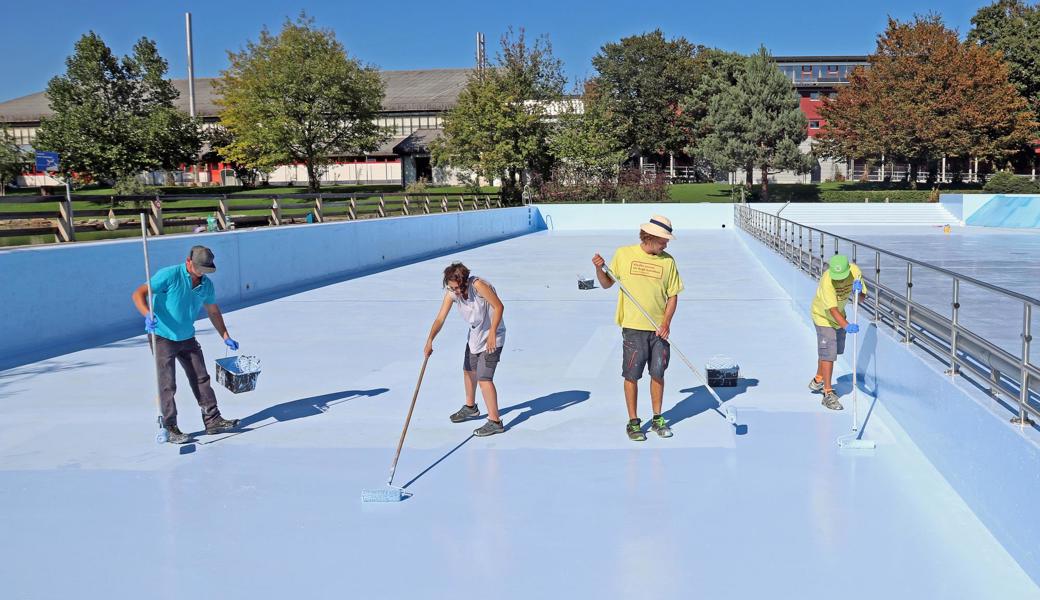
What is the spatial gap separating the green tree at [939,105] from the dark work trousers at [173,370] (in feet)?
183

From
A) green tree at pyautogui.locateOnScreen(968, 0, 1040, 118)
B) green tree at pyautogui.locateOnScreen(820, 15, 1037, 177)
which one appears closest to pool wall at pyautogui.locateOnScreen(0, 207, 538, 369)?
green tree at pyautogui.locateOnScreen(820, 15, 1037, 177)

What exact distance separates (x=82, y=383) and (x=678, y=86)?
69.9m

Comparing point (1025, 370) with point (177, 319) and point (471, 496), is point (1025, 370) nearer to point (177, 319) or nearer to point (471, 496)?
point (471, 496)

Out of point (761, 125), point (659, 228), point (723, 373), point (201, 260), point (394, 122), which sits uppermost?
point (394, 122)

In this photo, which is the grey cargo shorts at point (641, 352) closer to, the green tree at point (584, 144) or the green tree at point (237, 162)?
the green tree at point (584, 144)

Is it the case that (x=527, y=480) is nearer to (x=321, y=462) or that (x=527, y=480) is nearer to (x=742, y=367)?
(x=321, y=462)

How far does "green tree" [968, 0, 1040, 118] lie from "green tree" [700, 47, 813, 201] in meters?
15.0

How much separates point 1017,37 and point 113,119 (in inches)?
2405

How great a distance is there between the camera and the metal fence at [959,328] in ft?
16.2

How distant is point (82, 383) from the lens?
29.1 feet

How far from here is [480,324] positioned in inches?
259

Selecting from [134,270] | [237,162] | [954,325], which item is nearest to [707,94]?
[237,162]

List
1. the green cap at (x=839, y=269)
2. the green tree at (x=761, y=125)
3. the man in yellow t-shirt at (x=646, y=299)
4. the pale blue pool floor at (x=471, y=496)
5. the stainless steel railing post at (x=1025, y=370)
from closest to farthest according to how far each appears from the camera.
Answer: the pale blue pool floor at (x=471, y=496) < the stainless steel railing post at (x=1025, y=370) < the man in yellow t-shirt at (x=646, y=299) < the green cap at (x=839, y=269) < the green tree at (x=761, y=125)

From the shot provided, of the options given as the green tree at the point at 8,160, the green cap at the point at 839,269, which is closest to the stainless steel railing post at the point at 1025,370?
the green cap at the point at 839,269
